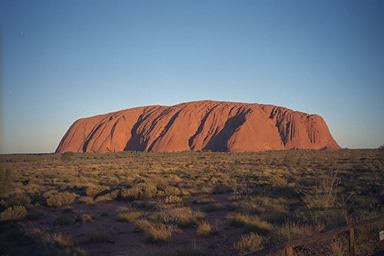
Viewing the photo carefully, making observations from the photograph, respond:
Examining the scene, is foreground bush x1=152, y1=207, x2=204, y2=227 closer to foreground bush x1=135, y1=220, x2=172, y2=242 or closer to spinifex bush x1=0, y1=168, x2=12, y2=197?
foreground bush x1=135, y1=220, x2=172, y2=242

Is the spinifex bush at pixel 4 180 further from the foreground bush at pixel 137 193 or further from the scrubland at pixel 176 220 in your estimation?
the foreground bush at pixel 137 193

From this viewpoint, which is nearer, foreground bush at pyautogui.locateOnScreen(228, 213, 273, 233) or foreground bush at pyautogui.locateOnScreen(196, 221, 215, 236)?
foreground bush at pyautogui.locateOnScreen(228, 213, 273, 233)

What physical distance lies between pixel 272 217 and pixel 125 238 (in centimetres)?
397

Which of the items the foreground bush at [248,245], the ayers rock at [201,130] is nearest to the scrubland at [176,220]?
the foreground bush at [248,245]

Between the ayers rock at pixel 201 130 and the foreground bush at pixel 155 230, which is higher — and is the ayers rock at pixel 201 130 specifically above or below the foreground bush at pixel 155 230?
above

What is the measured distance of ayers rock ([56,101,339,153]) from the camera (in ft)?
288

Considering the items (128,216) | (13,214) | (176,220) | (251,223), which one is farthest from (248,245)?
(13,214)

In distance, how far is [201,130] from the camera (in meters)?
93.2

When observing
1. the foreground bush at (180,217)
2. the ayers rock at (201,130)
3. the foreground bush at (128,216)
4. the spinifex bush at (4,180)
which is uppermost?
the ayers rock at (201,130)

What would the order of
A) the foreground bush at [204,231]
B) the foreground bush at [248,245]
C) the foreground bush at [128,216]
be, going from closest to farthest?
the foreground bush at [248,245] < the foreground bush at [204,231] < the foreground bush at [128,216]

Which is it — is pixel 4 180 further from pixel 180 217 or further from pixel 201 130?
pixel 201 130

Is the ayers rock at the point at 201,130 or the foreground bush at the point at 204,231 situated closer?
the foreground bush at the point at 204,231

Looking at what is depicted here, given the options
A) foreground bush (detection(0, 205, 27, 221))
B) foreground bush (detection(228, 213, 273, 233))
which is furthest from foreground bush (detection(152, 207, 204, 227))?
foreground bush (detection(0, 205, 27, 221))

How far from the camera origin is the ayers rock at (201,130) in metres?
87.8
